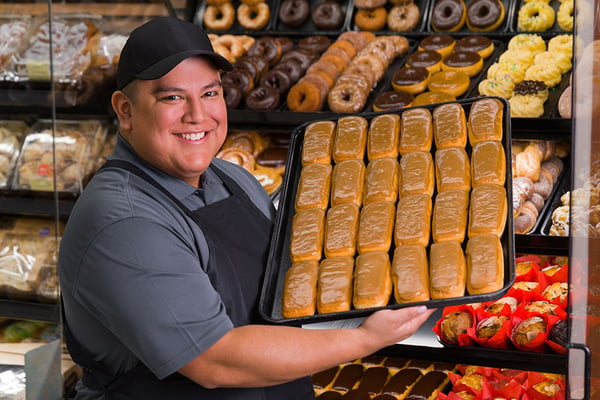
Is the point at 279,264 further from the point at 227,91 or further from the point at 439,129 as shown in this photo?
the point at 227,91

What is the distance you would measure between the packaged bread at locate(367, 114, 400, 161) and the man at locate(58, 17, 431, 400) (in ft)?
1.77

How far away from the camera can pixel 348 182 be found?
2127mm

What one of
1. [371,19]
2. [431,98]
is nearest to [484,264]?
[431,98]

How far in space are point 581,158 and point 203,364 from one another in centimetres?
97

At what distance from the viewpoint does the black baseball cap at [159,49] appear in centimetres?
159

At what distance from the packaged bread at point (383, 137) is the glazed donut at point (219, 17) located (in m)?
1.82

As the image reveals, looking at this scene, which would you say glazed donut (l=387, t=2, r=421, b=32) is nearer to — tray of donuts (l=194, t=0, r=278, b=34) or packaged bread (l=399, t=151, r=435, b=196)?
tray of donuts (l=194, t=0, r=278, b=34)

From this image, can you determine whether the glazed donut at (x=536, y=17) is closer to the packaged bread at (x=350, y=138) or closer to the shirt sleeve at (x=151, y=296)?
the packaged bread at (x=350, y=138)

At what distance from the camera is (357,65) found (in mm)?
3320

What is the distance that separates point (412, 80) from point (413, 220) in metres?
1.34

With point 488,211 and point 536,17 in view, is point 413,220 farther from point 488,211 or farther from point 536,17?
point 536,17

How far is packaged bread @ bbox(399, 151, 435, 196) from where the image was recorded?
2.03m

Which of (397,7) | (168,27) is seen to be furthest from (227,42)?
(168,27)

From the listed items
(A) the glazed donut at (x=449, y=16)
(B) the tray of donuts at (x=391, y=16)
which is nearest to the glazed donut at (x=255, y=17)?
(B) the tray of donuts at (x=391, y=16)
